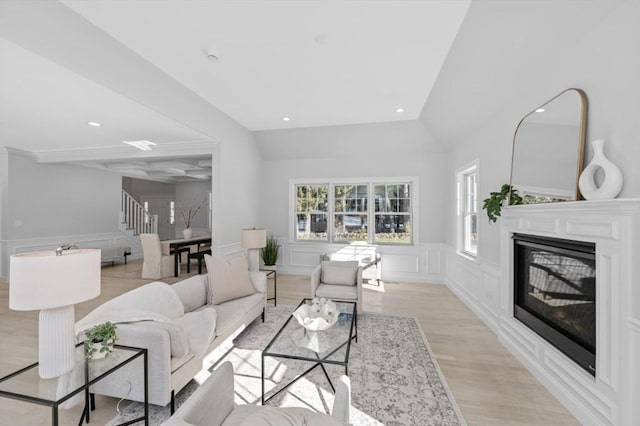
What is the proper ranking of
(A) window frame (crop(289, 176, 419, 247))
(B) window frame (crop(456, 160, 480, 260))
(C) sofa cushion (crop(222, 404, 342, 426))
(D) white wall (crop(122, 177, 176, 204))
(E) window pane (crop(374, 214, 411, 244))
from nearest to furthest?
1. (C) sofa cushion (crop(222, 404, 342, 426))
2. (B) window frame (crop(456, 160, 480, 260))
3. (A) window frame (crop(289, 176, 419, 247))
4. (E) window pane (crop(374, 214, 411, 244))
5. (D) white wall (crop(122, 177, 176, 204))

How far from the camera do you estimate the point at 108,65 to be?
7.61 ft

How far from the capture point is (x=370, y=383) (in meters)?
2.13

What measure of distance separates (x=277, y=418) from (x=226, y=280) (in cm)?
206

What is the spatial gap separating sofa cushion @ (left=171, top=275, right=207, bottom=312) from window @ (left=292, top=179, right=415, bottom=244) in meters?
3.12

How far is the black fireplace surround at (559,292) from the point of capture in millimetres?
1769

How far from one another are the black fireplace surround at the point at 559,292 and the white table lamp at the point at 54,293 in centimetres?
310

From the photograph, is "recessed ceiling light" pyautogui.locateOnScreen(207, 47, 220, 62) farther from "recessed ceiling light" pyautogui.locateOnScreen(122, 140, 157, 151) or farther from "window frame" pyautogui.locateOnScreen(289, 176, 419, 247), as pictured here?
"window frame" pyautogui.locateOnScreen(289, 176, 419, 247)

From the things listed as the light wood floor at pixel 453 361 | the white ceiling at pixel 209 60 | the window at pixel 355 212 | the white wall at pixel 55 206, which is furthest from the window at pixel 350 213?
the white wall at pixel 55 206

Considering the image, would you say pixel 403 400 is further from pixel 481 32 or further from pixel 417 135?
pixel 417 135

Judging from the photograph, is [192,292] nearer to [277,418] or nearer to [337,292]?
[337,292]

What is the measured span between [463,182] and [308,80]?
304 centimetres

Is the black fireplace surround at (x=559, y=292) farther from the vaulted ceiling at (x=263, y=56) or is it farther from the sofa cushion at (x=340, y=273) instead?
the sofa cushion at (x=340, y=273)

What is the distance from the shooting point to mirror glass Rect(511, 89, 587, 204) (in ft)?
6.31

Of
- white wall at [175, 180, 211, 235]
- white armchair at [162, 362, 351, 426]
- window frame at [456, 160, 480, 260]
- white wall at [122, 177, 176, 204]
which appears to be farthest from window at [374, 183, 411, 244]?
white wall at [122, 177, 176, 204]
